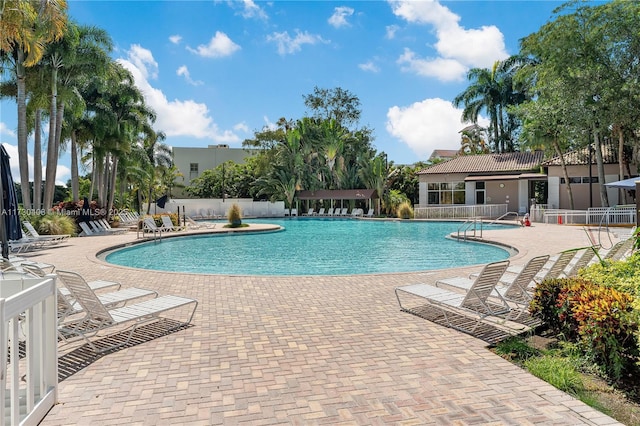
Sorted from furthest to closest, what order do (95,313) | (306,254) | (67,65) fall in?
(67,65) < (306,254) < (95,313)

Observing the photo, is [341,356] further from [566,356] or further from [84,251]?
[84,251]

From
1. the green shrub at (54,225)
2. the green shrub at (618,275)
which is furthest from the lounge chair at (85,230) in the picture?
the green shrub at (618,275)

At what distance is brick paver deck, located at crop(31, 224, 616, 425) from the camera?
3.19 metres

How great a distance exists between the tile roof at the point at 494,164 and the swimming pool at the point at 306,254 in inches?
575

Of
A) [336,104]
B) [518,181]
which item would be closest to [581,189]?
[518,181]

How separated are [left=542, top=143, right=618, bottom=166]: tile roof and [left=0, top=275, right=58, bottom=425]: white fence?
3038cm

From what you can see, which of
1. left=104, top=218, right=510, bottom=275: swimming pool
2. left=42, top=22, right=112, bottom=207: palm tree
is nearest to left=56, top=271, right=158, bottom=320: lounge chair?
left=104, top=218, right=510, bottom=275: swimming pool

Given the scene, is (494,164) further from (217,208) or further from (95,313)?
(95,313)


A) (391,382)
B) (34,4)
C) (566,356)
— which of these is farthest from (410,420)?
(34,4)

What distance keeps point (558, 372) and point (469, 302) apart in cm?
149

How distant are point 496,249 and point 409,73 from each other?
12.4 metres

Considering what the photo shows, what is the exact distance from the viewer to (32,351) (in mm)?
3018

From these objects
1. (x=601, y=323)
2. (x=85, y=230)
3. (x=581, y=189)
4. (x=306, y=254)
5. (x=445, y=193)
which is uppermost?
(x=445, y=193)

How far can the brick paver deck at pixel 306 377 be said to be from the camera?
3191 mm
